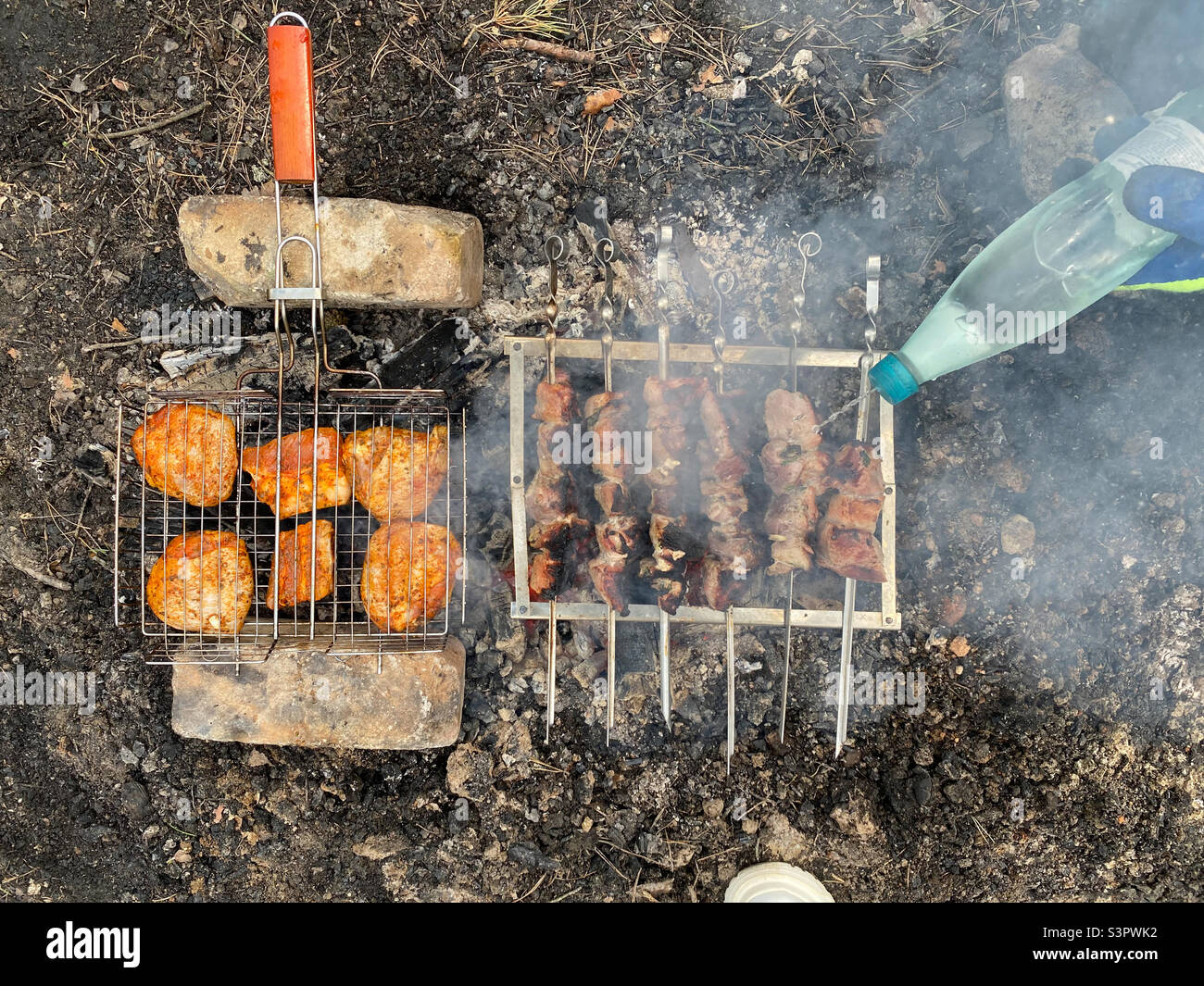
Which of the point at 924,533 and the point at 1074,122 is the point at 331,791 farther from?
the point at 1074,122

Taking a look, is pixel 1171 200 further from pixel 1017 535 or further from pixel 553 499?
pixel 553 499

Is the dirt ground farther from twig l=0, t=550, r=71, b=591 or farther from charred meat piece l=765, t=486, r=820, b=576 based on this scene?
charred meat piece l=765, t=486, r=820, b=576

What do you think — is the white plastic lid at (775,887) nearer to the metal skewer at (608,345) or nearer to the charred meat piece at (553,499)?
the metal skewer at (608,345)

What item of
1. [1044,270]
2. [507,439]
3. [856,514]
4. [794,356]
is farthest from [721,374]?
[1044,270]

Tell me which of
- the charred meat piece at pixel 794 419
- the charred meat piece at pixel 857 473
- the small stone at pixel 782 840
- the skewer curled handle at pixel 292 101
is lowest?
the small stone at pixel 782 840

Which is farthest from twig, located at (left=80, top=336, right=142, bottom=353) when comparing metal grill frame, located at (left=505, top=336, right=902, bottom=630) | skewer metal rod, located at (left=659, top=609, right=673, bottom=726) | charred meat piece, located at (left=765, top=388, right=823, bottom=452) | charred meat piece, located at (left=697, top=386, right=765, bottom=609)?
charred meat piece, located at (left=765, top=388, right=823, bottom=452)

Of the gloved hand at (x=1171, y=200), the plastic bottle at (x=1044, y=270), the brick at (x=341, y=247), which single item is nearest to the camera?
the gloved hand at (x=1171, y=200)

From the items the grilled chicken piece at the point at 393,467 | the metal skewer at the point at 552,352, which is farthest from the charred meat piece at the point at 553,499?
the grilled chicken piece at the point at 393,467
